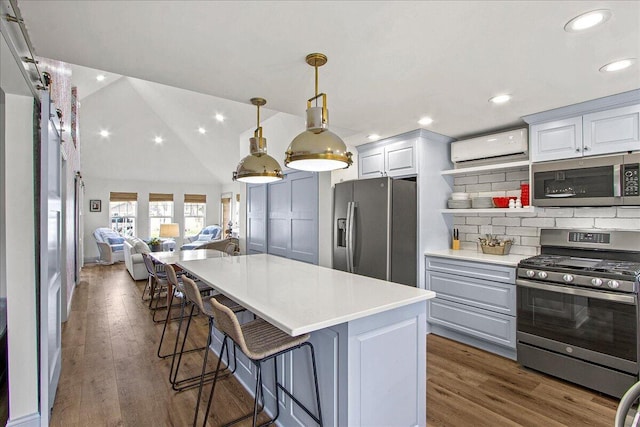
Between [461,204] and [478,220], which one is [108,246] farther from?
[478,220]

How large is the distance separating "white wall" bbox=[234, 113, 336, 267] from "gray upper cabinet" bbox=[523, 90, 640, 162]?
7.06 feet

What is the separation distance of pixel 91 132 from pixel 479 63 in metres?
9.04

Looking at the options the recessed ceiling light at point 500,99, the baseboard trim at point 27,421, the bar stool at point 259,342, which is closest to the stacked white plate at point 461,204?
the recessed ceiling light at point 500,99

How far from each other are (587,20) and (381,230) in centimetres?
213

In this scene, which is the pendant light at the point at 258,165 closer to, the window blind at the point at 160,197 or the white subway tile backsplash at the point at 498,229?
the white subway tile backsplash at the point at 498,229

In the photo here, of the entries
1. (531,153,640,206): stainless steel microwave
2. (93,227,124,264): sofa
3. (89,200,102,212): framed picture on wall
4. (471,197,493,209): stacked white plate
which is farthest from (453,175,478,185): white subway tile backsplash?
(89,200,102,212): framed picture on wall

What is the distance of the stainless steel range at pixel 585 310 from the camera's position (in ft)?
7.19

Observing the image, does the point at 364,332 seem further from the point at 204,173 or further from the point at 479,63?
the point at 204,173

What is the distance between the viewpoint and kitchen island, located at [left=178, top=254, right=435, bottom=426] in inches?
56.9

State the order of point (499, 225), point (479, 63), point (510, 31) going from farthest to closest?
point (499, 225)
point (479, 63)
point (510, 31)

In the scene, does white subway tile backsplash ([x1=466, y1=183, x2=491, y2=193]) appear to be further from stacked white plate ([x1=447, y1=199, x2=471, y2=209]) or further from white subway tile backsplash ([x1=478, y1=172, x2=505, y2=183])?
stacked white plate ([x1=447, y1=199, x2=471, y2=209])

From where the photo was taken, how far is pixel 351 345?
1.45m

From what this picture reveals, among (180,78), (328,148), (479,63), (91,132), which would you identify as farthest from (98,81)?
(479,63)

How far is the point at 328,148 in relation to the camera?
1785 millimetres
